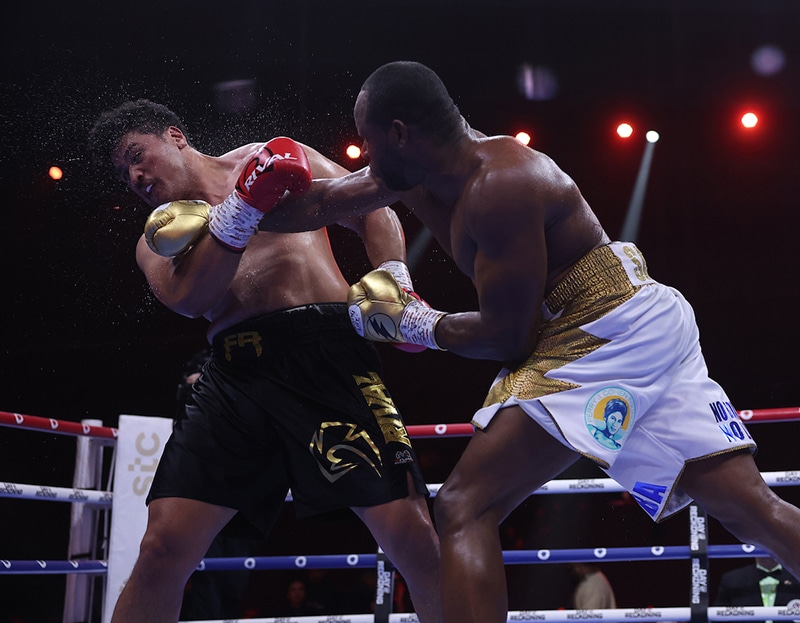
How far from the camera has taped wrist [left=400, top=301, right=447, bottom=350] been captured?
1944mm

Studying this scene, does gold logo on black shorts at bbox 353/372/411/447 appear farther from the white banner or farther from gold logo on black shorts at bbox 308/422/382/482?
the white banner

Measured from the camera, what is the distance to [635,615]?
275 cm

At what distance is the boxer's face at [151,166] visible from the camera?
96.1 inches

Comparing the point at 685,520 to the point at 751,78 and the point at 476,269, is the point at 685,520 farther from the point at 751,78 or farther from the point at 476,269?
the point at 476,269

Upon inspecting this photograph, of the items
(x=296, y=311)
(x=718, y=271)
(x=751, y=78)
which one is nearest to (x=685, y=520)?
(x=718, y=271)

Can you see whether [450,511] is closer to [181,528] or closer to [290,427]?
[290,427]

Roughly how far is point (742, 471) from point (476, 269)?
25.3 inches

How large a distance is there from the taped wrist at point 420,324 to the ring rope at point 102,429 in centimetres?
85

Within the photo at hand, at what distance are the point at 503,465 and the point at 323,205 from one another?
0.86 meters

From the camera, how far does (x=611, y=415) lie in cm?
177

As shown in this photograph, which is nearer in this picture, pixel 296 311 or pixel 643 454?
pixel 643 454

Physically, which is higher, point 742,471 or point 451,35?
point 451,35

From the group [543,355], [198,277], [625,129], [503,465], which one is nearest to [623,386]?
[543,355]

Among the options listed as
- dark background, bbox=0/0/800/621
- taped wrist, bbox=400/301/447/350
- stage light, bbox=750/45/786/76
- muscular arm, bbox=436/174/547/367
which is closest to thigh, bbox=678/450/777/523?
muscular arm, bbox=436/174/547/367
